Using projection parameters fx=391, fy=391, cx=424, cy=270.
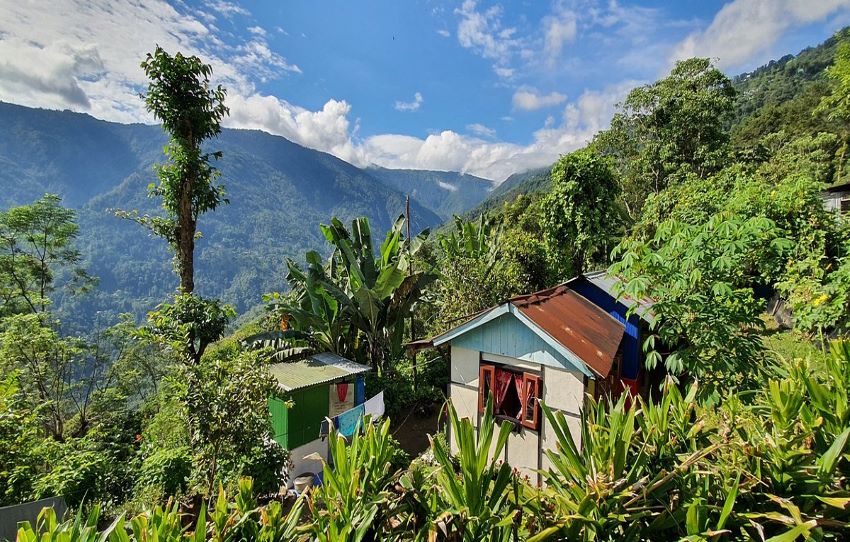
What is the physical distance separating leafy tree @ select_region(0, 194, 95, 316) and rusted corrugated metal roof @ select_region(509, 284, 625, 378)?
19.3 metres

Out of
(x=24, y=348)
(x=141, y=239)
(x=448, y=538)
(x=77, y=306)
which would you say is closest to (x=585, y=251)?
(x=448, y=538)

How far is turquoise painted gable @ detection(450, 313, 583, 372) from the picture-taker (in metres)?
6.38

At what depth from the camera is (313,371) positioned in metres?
9.89

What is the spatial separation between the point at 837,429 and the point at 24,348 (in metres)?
17.3

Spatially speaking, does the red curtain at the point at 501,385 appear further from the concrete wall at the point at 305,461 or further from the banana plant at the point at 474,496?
the banana plant at the point at 474,496

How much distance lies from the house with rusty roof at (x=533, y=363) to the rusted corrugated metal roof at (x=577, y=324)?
0.02 metres

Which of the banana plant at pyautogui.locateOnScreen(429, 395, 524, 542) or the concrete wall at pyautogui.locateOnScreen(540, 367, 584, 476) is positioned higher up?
the banana plant at pyautogui.locateOnScreen(429, 395, 524, 542)

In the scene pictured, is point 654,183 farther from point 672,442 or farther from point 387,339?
point 672,442

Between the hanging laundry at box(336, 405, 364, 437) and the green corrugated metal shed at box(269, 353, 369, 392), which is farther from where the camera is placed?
the green corrugated metal shed at box(269, 353, 369, 392)

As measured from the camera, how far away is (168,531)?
1490mm

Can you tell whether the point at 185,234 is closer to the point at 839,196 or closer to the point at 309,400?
the point at 309,400

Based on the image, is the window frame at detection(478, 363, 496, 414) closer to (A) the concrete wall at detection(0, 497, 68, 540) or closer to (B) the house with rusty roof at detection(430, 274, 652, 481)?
(B) the house with rusty roof at detection(430, 274, 652, 481)

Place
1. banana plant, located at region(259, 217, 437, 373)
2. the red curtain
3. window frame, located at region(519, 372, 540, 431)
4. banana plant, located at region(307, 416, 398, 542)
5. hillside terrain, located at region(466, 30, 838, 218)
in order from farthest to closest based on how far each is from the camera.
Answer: hillside terrain, located at region(466, 30, 838, 218)
banana plant, located at region(259, 217, 437, 373)
the red curtain
window frame, located at region(519, 372, 540, 431)
banana plant, located at region(307, 416, 398, 542)

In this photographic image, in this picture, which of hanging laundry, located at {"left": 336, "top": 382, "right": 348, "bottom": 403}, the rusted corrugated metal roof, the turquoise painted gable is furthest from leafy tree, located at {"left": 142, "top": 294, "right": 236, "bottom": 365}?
the rusted corrugated metal roof
